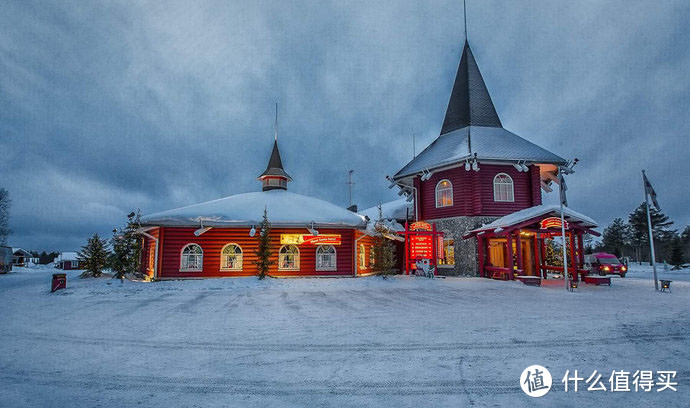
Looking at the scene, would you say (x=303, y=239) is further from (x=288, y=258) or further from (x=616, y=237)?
(x=616, y=237)

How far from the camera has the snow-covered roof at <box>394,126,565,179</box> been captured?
22.5 m

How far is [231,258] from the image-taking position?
65.9 ft

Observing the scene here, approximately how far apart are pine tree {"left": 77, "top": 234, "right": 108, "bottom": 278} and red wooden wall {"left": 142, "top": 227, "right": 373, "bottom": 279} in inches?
113

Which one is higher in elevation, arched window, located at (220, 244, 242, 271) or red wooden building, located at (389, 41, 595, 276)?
red wooden building, located at (389, 41, 595, 276)

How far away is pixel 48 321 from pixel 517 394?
34.6 feet

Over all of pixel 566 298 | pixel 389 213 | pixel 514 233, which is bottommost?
pixel 566 298

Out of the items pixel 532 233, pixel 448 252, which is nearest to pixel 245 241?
pixel 448 252

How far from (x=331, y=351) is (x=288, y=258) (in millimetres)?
15094

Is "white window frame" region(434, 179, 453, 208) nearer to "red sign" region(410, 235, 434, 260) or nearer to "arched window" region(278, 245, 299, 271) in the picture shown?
"red sign" region(410, 235, 434, 260)

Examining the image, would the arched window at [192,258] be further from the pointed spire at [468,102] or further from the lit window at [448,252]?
the pointed spire at [468,102]

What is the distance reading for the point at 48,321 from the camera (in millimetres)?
8656

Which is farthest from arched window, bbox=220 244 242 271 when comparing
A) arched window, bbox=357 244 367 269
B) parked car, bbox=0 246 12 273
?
parked car, bbox=0 246 12 273

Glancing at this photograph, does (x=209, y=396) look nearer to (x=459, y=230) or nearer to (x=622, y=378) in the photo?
(x=622, y=378)

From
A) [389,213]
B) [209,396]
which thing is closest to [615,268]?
[389,213]
